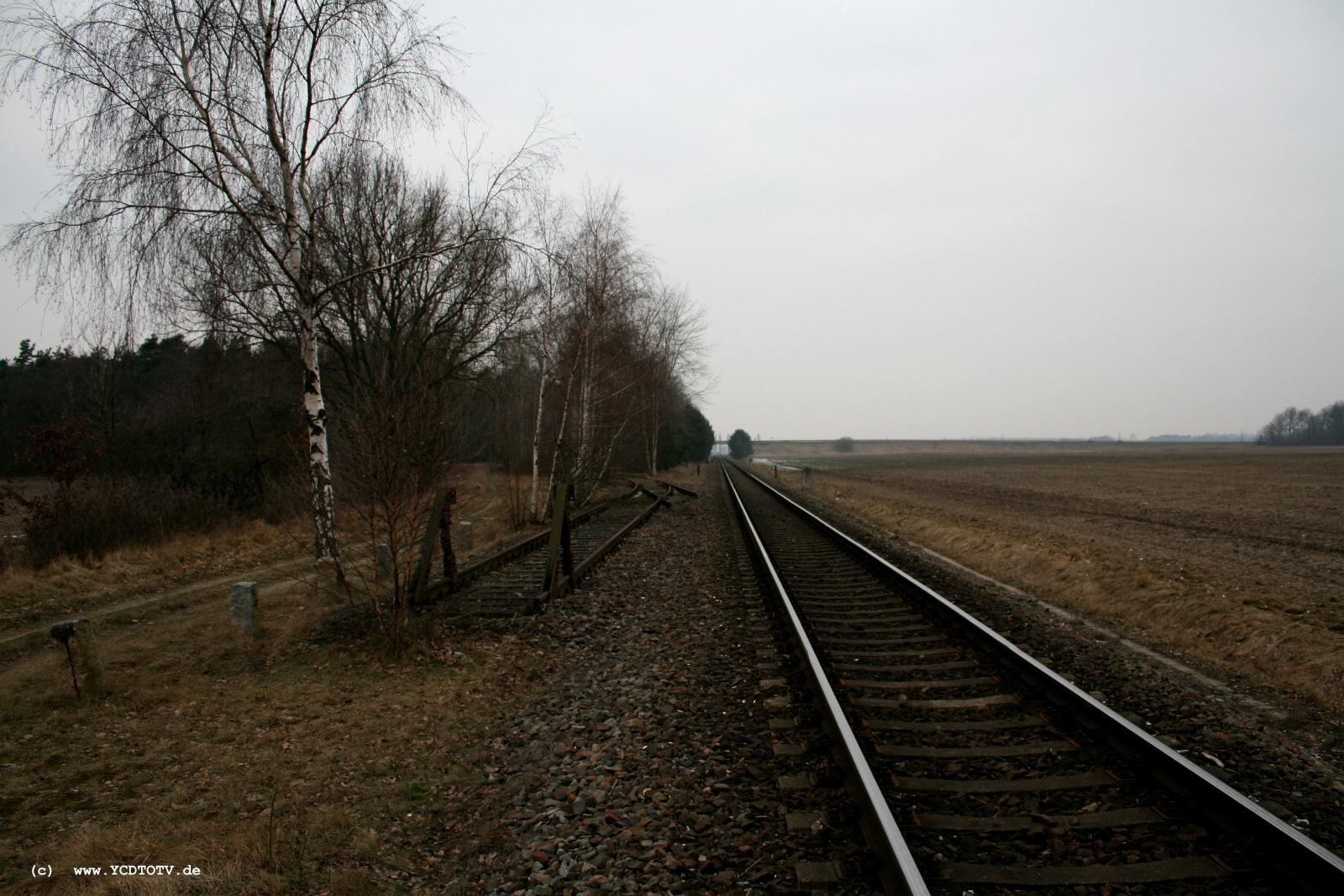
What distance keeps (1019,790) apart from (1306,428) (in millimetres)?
180810

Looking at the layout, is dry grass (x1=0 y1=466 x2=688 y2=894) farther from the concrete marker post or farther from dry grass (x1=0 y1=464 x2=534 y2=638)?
dry grass (x1=0 y1=464 x2=534 y2=638)

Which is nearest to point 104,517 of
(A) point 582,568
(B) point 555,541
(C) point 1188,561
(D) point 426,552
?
(D) point 426,552

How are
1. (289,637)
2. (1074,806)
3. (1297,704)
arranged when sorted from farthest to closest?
(289,637) → (1297,704) → (1074,806)

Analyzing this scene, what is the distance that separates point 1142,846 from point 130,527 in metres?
16.4

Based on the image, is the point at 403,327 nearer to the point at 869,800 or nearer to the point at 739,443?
the point at 869,800

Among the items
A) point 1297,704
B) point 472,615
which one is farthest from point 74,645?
point 1297,704

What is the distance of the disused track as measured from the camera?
8234mm

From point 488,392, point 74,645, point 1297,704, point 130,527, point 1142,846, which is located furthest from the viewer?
point 488,392

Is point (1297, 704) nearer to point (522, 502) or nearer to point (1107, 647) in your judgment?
point (1107, 647)

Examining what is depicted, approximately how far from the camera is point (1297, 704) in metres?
5.01

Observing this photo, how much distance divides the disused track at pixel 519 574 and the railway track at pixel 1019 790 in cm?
403

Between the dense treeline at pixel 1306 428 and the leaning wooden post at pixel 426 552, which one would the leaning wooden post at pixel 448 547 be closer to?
the leaning wooden post at pixel 426 552

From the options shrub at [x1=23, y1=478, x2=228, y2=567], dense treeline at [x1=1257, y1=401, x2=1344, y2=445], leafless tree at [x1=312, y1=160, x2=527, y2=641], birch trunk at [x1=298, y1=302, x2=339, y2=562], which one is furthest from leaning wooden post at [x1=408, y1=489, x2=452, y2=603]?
dense treeline at [x1=1257, y1=401, x2=1344, y2=445]

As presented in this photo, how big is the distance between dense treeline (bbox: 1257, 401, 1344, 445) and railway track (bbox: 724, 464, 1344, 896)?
166 meters
